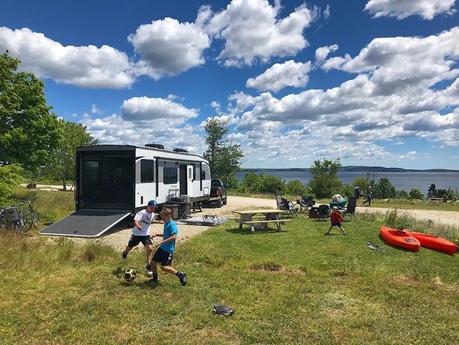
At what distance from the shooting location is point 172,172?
1808 cm

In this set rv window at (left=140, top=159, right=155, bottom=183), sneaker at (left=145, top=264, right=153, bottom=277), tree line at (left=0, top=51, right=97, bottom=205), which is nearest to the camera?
sneaker at (left=145, top=264, right=153, bottom=277)

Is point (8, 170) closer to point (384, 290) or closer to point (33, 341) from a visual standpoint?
point (33, 341)

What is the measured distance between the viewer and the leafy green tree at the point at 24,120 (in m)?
18.8

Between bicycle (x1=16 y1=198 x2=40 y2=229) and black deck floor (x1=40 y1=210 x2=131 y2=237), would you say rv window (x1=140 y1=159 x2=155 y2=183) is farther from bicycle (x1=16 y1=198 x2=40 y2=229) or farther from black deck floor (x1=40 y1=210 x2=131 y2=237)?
bicycle (x1=16 y1=198 x2=40 y2=229)

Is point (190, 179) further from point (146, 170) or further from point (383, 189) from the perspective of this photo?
point (383, 189)

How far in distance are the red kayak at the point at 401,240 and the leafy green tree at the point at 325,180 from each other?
26762 millimetres

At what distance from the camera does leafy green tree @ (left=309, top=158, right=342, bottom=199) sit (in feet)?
130

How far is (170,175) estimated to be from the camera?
17812mm

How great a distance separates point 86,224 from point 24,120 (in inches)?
375

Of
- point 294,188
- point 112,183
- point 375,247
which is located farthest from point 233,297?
point 294,188

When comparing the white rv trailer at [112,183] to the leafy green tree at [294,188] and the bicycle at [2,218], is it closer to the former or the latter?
the bicycle at [2,218]

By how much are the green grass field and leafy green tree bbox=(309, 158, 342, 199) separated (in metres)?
28.7

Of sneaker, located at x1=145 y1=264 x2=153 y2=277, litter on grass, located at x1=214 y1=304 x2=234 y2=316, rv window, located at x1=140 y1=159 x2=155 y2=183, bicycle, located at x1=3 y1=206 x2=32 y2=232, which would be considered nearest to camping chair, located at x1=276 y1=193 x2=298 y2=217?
rv window, located at x1=140 y1=159 x2=155 y2=183

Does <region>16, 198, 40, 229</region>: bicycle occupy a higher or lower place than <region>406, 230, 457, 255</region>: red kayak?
higher
